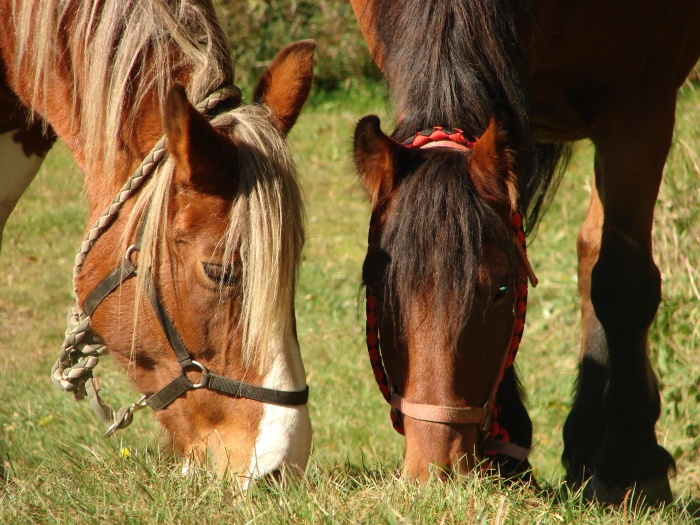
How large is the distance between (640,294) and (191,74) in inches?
70.1

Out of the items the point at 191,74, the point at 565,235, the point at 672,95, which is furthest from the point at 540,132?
the point at 565,235

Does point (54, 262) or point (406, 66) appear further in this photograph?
point (54, 262)

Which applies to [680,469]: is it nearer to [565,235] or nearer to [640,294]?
[640,294]

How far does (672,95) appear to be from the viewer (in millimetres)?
3117

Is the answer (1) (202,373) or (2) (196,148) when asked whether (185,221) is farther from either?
(1) (202,373)

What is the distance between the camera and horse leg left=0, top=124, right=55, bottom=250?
3111 mm

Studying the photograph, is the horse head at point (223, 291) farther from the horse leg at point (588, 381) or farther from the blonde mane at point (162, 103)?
the horse leg at point (588, 381)

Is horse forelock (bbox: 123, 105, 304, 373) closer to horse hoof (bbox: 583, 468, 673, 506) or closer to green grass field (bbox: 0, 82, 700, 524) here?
green grass field (bbox: 0, 82, 700, 524)

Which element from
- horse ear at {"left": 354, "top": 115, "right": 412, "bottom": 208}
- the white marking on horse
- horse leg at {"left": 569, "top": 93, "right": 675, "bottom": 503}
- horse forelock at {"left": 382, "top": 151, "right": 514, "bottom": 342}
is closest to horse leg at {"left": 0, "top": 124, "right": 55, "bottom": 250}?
horse ear at {"left": 354, "top": 115, "right": 412, "bottom": 208}

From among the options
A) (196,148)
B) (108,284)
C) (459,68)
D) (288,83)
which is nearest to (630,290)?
(459,68)

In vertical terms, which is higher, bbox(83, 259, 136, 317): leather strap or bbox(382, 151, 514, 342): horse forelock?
bbox(382, 151, 514, 342): horse forelock

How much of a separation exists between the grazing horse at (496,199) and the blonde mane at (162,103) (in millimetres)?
276

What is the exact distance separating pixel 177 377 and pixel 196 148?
2.09 ft

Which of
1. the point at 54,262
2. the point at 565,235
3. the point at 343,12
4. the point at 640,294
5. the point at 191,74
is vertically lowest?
the point at 54,262
